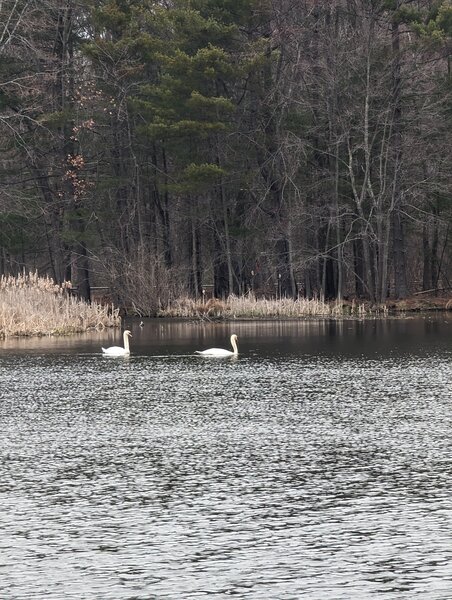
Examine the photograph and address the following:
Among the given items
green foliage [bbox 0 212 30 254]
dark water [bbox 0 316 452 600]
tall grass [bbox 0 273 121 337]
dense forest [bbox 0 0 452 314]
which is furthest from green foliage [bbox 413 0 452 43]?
dark water [bbox 0 316 452 600]

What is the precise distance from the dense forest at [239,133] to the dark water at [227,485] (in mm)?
29562

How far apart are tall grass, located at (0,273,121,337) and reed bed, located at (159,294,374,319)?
7462mm

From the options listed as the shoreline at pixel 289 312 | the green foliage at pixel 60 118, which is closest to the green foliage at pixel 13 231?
the green foliage at pixel 60 118

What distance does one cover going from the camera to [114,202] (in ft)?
192

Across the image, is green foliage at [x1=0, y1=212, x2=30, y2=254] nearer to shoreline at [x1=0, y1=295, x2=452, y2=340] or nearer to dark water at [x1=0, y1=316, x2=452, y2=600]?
shoreline at [x1=0, y1=295, x2=452, y2=340]

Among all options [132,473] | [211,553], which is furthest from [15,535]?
[132,473]

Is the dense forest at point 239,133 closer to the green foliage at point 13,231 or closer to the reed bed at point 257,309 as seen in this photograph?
the green foliage at point 13,231

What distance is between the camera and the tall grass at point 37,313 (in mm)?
34469

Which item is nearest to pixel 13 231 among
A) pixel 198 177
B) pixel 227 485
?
pixel 198 177

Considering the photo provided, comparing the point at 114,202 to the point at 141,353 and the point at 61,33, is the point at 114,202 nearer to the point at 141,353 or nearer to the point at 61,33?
the point at 61,33

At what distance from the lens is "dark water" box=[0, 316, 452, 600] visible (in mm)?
7965

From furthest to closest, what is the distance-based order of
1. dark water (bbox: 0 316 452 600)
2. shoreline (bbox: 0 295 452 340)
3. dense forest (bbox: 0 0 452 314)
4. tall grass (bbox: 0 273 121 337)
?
dense forest (bbox: 0 0 452 314) → shoreline (bbox: 0 295 452 340) → tall grass (bbox: 0 273 121 337) → dark water (bbox: 0 316 452 600)

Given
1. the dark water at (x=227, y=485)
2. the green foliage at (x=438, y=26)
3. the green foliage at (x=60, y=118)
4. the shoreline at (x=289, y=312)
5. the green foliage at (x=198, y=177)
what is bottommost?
the dark water at (x=227, y=485)

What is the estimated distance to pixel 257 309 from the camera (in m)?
45.2
